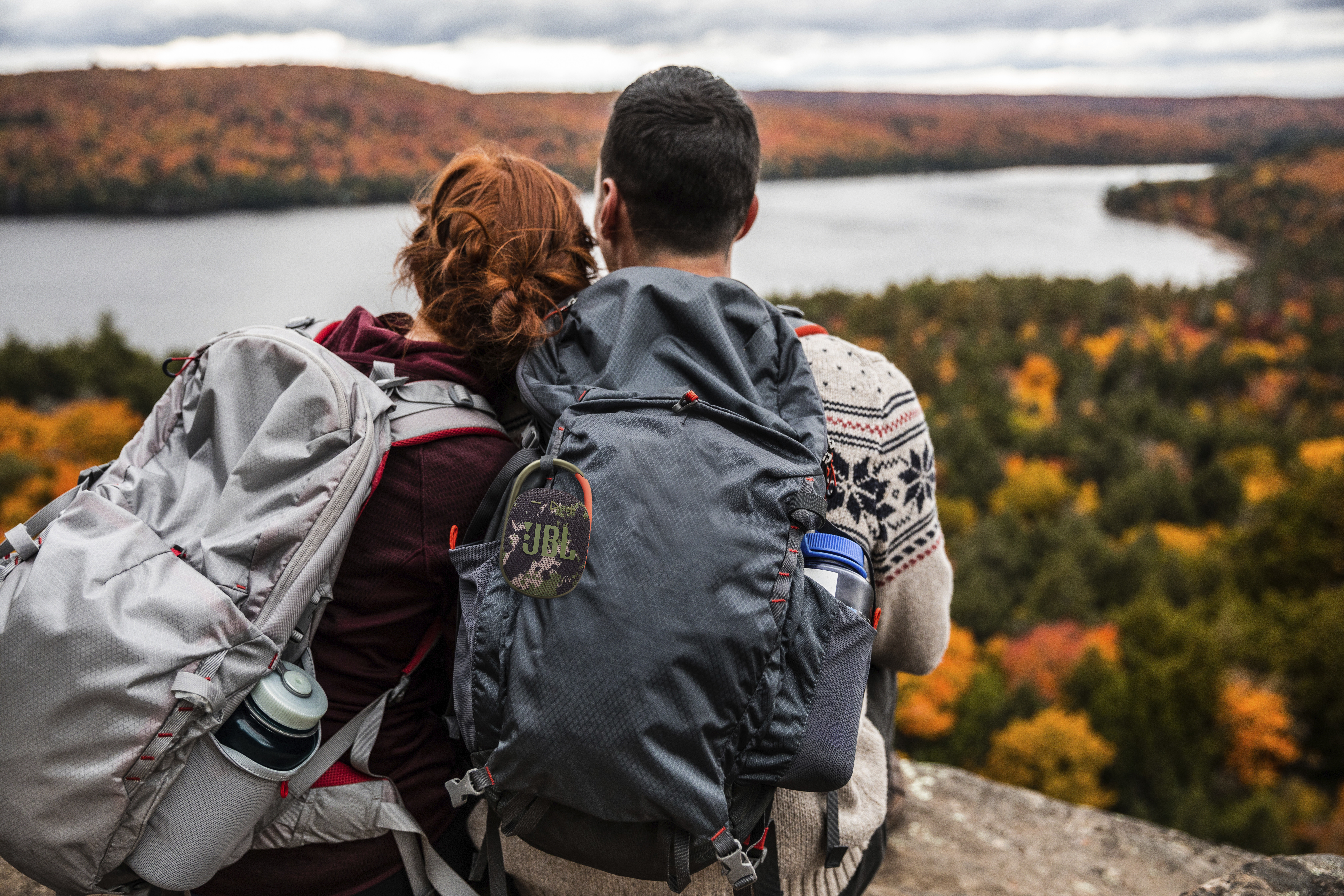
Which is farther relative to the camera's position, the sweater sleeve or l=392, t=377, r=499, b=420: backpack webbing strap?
the sweater sleeve

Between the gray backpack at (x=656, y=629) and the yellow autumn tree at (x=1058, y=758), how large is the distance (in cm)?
1404

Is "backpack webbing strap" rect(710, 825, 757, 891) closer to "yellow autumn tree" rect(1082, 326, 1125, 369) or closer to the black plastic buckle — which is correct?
the black plastic buckle

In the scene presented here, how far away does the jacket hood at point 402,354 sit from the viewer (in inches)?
60.9

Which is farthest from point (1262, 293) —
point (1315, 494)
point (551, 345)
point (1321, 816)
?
point (551, 345)

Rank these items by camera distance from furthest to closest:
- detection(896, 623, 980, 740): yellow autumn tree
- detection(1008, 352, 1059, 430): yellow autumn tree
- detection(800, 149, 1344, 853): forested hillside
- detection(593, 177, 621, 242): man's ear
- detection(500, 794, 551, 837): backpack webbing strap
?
detection(1008, 352, 1059, 430): yellow autumn tree < detection(896, 623, 980, 740): yellow autumn tree < detection(800, 149, 1344, 853): forested hillside < detection(593, 177, 621, 242): man's ear < detection(500, 794, 551, 837): backpack webbing strap

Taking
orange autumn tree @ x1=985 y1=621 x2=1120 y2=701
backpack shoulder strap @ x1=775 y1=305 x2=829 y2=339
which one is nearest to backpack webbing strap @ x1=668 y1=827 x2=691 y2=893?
backpack shoulder strap @ x1=775 y1=305 x2=829 y2=339

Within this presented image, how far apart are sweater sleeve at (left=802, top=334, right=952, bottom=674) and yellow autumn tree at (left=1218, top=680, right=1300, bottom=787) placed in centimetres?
1439

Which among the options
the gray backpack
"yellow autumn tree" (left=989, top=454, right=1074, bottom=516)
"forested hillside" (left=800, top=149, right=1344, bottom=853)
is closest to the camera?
the gray backpack

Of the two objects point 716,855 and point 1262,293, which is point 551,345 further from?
point 1262,293

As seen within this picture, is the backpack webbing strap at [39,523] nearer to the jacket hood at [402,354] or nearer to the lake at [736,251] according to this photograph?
the jacket hood at [402,354]

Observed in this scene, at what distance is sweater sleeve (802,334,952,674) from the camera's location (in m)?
1.62

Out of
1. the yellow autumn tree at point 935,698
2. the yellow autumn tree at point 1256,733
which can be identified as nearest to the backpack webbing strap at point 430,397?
the yellow autumn tree at point 935,698

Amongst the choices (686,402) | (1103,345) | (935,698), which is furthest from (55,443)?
(1103,345)

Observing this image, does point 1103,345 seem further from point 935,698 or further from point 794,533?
point 794,533
